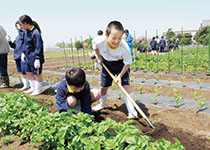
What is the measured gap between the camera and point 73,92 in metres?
2.40

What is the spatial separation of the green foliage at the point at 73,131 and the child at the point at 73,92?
0.36 metres

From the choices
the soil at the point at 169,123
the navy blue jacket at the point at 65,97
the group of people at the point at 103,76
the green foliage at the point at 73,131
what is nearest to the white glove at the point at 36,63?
the soil at the point at 169,123

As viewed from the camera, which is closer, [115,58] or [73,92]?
[73,92]

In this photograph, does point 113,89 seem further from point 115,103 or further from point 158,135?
point 158,135

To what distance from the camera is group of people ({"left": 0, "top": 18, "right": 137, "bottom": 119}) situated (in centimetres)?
234

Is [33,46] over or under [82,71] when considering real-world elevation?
over

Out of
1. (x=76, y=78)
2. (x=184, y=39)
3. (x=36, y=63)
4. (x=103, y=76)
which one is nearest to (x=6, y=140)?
(x=76, y=78)

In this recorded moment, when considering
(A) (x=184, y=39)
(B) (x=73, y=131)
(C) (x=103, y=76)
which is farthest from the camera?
(A) (x=184, y=39)

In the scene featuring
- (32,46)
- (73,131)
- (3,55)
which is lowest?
(73,131)

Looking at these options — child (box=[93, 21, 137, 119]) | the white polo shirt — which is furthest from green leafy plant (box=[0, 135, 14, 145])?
the white polo shirt

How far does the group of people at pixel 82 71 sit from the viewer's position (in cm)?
234

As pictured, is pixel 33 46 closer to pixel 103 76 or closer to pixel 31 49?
pixel 31 49

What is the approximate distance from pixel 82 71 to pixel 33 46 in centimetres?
241

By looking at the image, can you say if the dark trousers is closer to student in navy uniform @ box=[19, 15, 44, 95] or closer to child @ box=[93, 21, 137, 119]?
student in navy uniform @ box=[19, 15, 44, 95]
